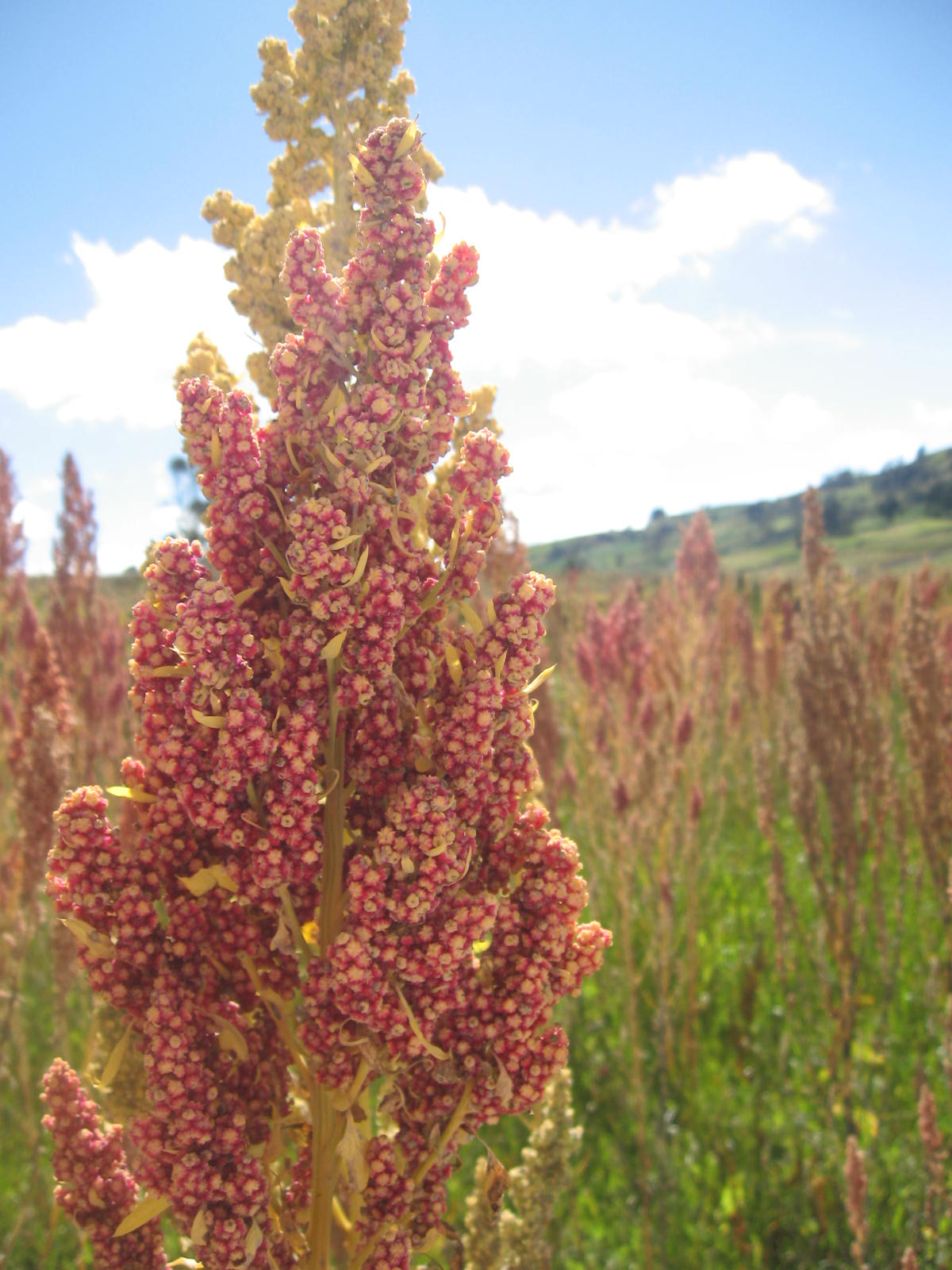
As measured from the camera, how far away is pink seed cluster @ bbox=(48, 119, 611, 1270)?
1.03 metres

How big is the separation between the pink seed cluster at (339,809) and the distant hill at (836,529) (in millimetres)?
62386

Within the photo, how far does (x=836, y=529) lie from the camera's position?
74.2 m

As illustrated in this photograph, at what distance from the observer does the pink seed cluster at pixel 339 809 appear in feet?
3.38

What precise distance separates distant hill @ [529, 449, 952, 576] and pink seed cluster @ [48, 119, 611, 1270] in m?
62.4

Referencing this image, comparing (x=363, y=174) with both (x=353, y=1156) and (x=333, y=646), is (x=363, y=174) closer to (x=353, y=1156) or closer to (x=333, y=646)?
(x=333, y=646)

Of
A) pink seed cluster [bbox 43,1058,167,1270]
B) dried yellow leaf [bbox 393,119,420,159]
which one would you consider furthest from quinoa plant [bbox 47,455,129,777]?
dried yellow leaf [bbox 393,119,420,159]

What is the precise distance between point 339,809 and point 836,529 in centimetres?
8140

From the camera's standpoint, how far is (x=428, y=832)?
1.02 meters

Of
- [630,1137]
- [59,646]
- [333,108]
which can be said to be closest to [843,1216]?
A: [630,1137]

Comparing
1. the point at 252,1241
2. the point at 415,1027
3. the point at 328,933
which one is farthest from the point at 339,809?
the point at 252,1241

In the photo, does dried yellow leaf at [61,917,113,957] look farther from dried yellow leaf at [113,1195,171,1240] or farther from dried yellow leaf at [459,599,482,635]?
dried yellow leaf at [459,599,482,635]

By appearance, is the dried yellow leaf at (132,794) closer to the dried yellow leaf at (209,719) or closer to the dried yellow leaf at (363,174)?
the dried yellow leaf at (209,719)

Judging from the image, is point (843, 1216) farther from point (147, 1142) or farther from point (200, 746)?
point (200, 746)

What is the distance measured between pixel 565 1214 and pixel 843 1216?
119 centimetres
